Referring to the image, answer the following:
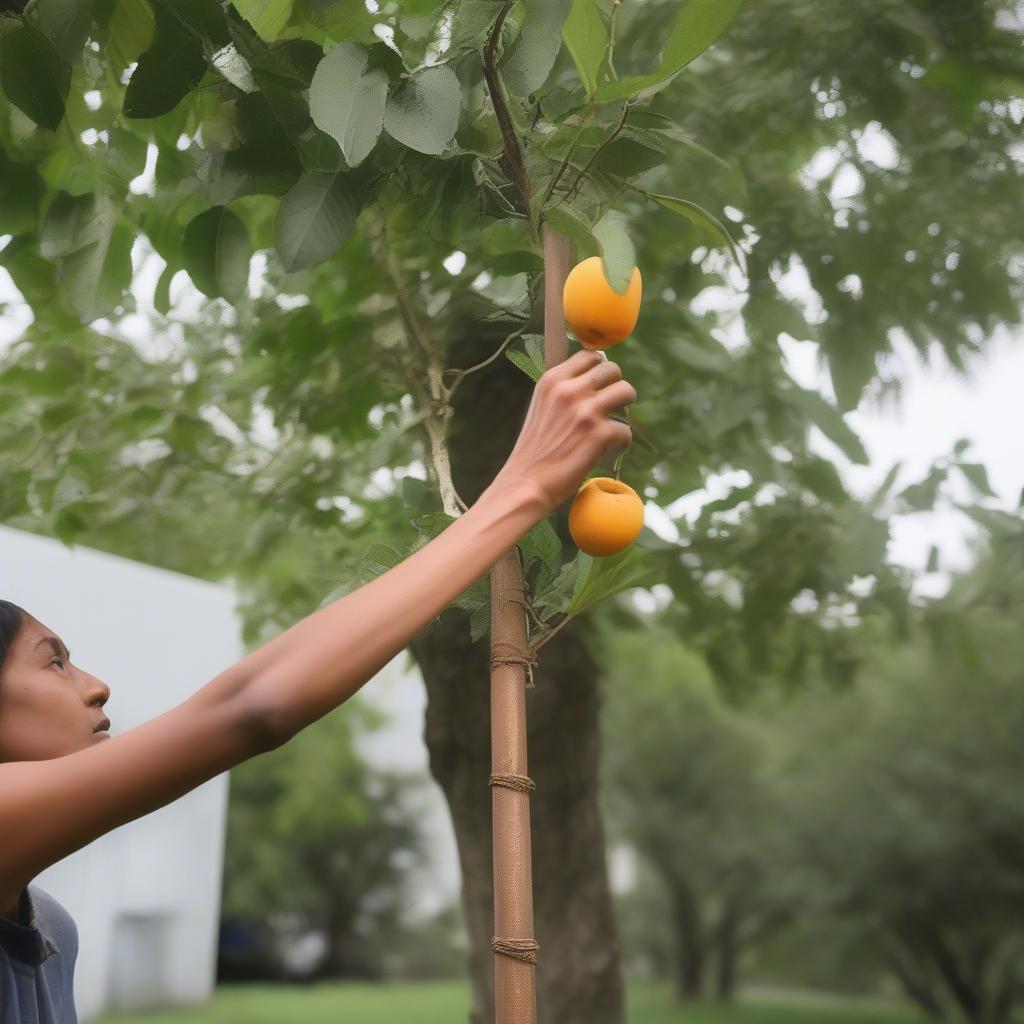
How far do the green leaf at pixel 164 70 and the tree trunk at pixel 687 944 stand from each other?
45.0 ft

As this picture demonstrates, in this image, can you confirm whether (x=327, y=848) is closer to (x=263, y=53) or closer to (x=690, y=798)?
(x=690, y=798)

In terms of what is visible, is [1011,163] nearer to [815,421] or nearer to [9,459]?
[815,421]

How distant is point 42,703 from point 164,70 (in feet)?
1.75

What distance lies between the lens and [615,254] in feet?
2.46

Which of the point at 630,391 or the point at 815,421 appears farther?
the point at 815,421

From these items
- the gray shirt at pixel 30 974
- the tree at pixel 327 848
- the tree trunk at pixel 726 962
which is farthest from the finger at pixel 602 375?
the tree trunk at pixel 726 962

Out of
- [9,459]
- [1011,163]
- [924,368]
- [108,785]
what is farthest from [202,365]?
[108,785]

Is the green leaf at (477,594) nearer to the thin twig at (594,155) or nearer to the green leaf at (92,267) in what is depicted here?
the thin twig at (594,155)

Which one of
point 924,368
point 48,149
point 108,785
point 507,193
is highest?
point 924,368

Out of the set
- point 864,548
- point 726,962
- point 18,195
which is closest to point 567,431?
point 18,195

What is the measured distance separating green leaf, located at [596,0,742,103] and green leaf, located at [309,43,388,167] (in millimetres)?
188

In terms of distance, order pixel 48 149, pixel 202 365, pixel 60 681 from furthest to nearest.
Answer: pixel 202 365 < pixel 48 149 < pixel 60 681

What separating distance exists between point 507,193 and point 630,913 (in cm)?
1475

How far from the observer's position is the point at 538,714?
2.04 m
